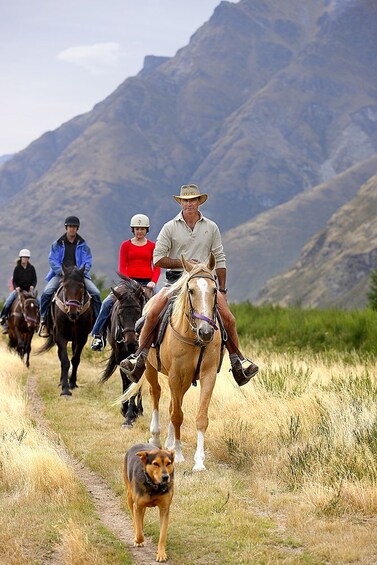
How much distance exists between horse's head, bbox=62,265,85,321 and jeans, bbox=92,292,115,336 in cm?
118

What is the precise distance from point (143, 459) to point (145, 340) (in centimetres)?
344

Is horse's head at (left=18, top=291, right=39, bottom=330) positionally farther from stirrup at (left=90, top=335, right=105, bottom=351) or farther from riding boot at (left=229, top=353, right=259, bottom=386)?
riding boot at (left=229, top=353, right=259, bottom=386)

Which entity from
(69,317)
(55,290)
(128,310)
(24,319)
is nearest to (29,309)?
(24,319)

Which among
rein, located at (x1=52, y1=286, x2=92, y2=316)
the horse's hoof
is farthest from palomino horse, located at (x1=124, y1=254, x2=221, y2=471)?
rein, located at (x1=52, y1=286, x2=92, y2=316)

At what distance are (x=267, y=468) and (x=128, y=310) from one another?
443 centimetres

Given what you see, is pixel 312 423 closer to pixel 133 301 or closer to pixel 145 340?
pixel 145 340

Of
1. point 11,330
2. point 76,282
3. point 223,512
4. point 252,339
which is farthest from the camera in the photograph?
point 252,339

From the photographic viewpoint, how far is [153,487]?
5.79 meters

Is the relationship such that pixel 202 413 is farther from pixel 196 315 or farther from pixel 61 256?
pixel 61 256

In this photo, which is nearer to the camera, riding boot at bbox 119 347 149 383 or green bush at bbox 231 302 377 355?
riding boot at bbox 119 347 149 383

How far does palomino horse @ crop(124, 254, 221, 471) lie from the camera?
7.96 m

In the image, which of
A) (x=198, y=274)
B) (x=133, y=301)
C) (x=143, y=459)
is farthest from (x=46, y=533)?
(x=133, y=301)

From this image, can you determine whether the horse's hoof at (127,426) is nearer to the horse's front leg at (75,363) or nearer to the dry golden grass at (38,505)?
the dry golden grass at (38,505)

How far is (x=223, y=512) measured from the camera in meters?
6.82
